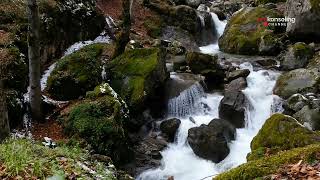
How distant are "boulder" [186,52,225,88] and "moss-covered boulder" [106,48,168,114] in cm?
209

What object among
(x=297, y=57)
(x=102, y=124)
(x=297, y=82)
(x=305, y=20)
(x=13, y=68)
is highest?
(x=305, y=20)

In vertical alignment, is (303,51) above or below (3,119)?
below

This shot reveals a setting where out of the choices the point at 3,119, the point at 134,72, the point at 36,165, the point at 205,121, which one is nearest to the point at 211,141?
the point at 205,121

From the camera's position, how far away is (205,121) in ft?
49.2

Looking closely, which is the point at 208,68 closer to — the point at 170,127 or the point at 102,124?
the point at 170,127

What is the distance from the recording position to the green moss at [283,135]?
31.8 ft

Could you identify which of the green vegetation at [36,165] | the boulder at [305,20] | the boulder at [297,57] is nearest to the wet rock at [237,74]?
the boulder at [297,57]

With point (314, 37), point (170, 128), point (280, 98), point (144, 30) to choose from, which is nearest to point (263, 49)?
point (314, 37)

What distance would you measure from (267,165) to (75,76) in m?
10.2

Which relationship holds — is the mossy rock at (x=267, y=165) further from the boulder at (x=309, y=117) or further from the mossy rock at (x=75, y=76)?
the mossy rock at (x=75, y=76)

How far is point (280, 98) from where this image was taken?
52.3ft

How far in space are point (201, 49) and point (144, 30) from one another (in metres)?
3.51

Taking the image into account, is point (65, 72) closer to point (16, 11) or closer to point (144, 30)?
point (16, 11)

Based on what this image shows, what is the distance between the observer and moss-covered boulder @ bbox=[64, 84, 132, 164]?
37.9 ft
